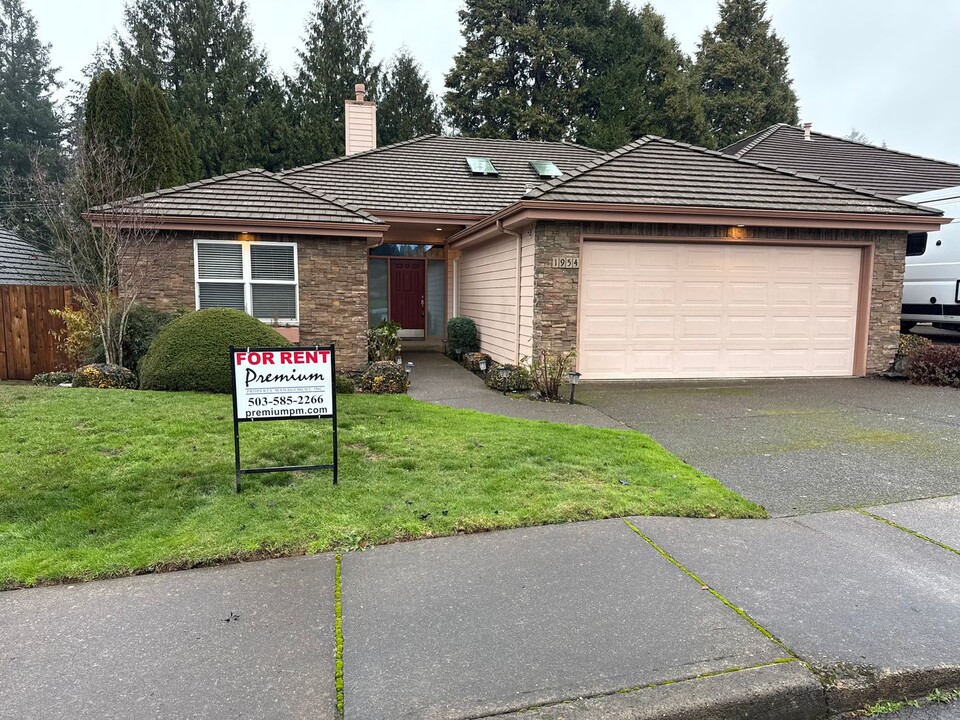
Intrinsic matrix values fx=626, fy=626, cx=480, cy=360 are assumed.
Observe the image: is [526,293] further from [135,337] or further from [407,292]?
[407,292]

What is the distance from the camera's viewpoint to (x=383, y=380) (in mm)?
9625

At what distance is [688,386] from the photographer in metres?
10.1

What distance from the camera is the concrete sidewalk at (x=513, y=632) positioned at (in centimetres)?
261

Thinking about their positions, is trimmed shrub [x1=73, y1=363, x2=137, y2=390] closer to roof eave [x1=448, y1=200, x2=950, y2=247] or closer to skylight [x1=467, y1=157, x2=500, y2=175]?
roof eave [x1=448, y1=200, x2=950, y2=247]

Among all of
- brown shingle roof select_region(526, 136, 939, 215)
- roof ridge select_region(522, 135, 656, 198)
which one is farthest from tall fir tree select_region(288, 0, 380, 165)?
brown shingle roof select_region(526, 136, 939, 215)

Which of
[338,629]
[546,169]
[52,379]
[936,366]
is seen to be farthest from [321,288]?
[936,366]

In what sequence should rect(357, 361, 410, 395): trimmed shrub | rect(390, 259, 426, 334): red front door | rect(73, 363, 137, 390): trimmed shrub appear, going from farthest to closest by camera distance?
rect(390, 259, 426, 334): red front door
rect(357, 361, 410, 395): trimmed shrub
rect(73, 363, 137, 390): trimmed shrub

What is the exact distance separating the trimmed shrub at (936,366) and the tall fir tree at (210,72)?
26.4 metres

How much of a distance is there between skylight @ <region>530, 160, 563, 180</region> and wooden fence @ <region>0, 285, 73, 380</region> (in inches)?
445

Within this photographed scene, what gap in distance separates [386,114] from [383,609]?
32497 millimetres

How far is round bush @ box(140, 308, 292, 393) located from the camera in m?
8.69

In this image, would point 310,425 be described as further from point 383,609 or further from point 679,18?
point 679,18

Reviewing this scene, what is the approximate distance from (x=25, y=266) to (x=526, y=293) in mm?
13249

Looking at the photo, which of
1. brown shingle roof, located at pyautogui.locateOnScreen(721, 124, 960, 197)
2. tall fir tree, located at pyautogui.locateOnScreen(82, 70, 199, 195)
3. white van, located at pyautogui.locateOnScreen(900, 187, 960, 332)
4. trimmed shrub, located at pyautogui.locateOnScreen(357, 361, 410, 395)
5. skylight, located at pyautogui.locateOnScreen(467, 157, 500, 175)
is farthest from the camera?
brown shingle roof, located at pyautogui.locateOnScreen(721, 124, 960, 197)
